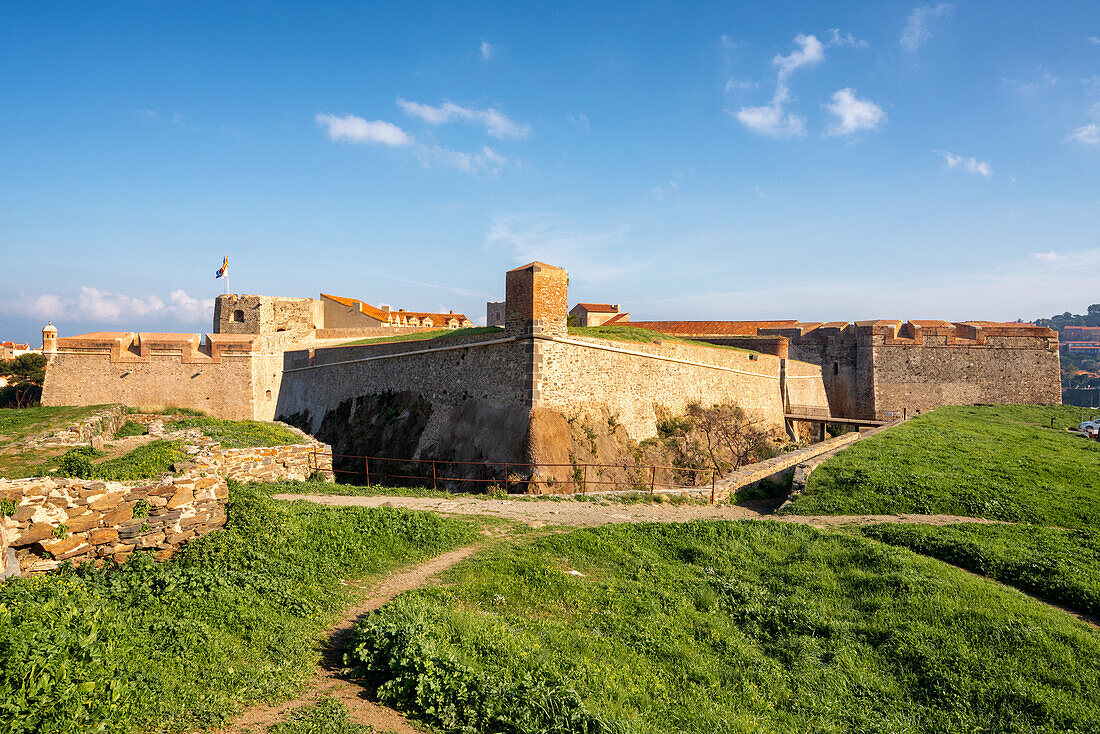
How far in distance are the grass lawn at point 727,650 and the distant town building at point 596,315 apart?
28.6 m

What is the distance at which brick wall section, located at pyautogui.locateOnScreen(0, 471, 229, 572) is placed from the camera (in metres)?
4.86

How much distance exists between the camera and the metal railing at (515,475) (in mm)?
13426

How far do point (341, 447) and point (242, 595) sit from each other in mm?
15742

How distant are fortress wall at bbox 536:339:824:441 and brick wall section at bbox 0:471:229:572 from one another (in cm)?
977

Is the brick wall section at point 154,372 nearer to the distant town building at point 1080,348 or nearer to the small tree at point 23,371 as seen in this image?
the small tree at point 23,371

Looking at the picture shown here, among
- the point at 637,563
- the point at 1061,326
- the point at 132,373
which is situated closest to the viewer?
the point at 637,563

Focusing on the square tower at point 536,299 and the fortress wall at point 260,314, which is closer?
the square tower at point 536,299

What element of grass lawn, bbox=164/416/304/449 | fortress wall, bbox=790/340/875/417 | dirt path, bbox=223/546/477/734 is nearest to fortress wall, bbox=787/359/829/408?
fortress wall, bbox=790/340/875/417

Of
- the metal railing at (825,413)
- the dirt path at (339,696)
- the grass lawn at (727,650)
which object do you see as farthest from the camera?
the metal railing at (825,413)

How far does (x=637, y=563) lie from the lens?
7090 mm

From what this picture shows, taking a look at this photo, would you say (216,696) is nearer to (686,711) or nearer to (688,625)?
(686,711)

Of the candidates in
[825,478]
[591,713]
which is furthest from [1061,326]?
[591,713]

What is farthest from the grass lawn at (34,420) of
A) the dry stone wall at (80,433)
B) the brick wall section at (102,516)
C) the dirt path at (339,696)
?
the dirt path at (339,696)

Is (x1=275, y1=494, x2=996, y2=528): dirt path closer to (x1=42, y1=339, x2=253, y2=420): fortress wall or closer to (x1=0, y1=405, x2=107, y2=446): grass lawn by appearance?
(x1=0, y1=405, x2=107, y2=446): grass lawn
